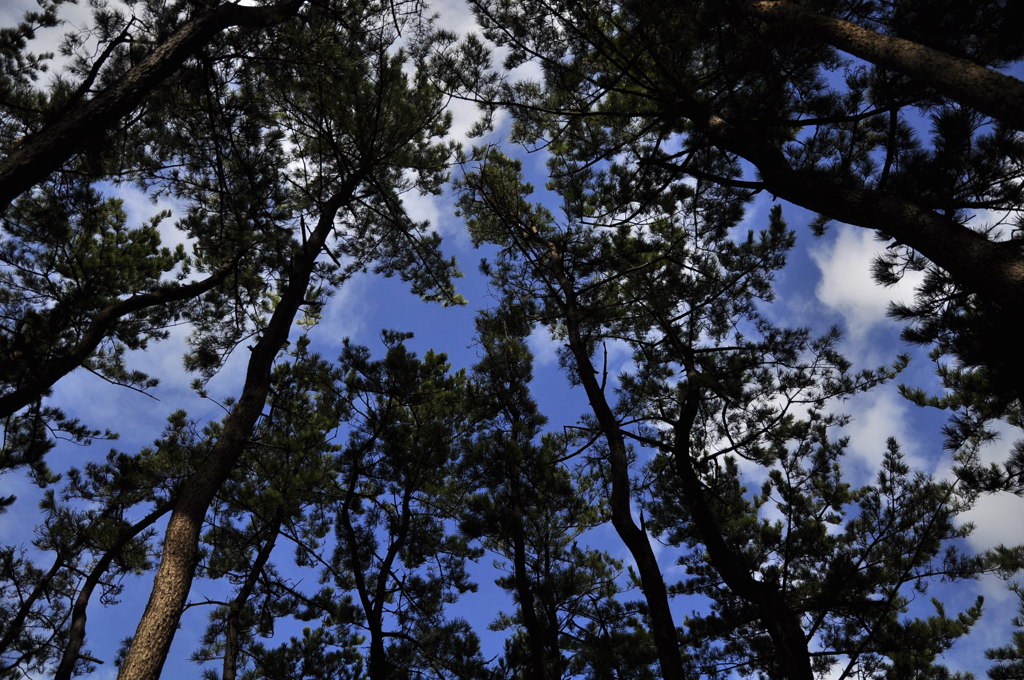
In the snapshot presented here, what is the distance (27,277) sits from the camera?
6.96 meters

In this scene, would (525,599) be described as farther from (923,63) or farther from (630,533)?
(923,63)

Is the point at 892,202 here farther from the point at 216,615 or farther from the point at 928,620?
the point at 216,615

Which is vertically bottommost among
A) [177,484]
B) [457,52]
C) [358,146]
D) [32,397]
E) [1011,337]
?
[1011,337]

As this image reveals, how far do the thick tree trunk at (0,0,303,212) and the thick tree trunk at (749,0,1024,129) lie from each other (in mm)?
4307

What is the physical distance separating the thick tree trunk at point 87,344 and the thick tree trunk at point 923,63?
6.03 m

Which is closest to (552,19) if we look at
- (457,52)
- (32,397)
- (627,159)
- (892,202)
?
(457,52)

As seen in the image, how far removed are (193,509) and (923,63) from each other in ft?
17.7

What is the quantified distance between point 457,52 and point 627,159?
2138 mm


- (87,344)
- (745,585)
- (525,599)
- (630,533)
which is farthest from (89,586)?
(745,585)

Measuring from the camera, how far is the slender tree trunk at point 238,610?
22.9 ft

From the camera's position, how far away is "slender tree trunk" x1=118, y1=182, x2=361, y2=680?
11.5 ft

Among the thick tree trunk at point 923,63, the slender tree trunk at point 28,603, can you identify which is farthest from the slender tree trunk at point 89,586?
the thick tree trunk at point 923,63

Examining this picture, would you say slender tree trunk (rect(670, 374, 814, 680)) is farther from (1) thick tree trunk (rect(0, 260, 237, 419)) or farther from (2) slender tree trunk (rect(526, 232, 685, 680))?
(1) thick tree trunk (rect(0, 260, 237, 419))

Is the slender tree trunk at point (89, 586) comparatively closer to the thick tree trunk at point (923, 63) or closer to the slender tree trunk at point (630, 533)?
the slender tree trunk at point (630, 533)
